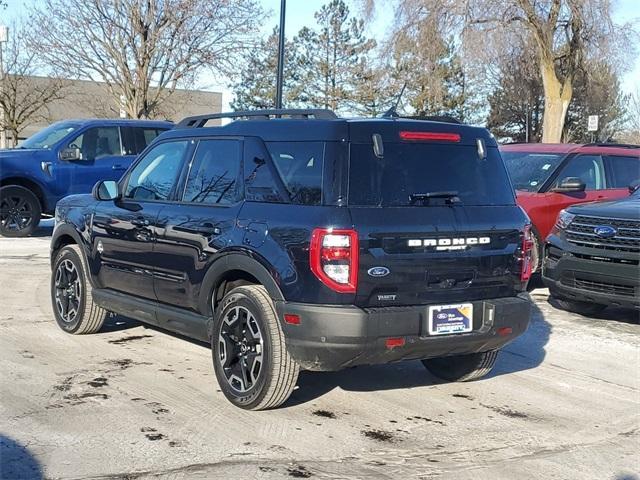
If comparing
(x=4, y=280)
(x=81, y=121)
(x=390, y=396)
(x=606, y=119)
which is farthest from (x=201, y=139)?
(x=606, y=119)

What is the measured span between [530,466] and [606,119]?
45869mm

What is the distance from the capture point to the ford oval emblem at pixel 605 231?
754 cm

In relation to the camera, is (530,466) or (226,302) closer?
(530,466)

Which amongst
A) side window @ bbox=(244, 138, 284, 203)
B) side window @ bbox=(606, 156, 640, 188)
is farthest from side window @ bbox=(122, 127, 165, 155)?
side window @ bbox=(244, 138, 284, 203)

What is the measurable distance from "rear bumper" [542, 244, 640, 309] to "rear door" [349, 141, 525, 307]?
2636mm

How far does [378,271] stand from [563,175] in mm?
6045

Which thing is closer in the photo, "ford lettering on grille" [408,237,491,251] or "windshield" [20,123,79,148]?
"ford lettering on grille" [408,237,491,251]

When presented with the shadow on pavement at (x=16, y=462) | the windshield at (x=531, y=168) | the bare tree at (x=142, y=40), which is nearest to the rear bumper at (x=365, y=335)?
the shadow on pavement at (x=16, y=462)

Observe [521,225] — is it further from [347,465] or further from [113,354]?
[113,354]

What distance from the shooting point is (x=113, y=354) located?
247 inches

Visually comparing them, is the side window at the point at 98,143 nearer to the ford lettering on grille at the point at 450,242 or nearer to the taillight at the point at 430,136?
the taillight at the point at 430,136

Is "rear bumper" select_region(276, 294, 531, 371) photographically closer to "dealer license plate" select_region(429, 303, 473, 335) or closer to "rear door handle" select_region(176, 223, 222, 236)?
"dealer license plate" select_region(429, 303, 473, 335)

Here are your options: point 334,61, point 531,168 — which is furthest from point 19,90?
point 531,168

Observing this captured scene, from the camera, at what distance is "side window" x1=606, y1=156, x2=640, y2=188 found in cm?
1008
